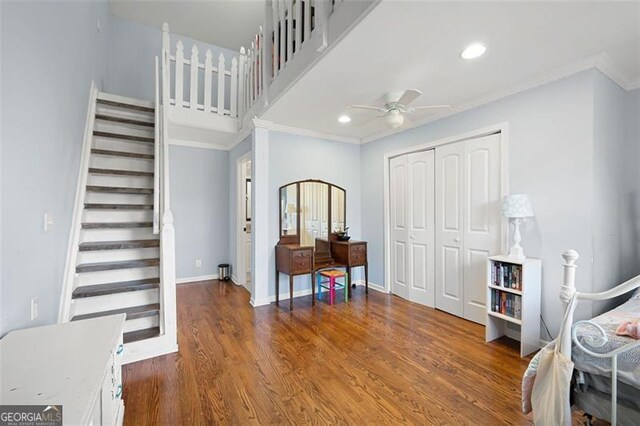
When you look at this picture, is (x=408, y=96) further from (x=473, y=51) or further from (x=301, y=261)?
(x=301, y=261)

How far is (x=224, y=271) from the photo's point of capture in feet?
16.7

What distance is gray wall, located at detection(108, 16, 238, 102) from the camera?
468 centimetres

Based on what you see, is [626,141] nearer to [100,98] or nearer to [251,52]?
[251,52]

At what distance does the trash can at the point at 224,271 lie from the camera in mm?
5062

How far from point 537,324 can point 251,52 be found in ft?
15.1

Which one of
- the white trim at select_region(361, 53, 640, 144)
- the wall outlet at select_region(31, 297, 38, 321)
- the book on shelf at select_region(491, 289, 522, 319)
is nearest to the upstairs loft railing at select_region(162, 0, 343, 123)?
the white trim at select_region(361, 53, 640, 144)

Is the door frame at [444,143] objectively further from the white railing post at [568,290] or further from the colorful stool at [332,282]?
the white railing post at [568,290]

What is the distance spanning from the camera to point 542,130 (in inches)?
101

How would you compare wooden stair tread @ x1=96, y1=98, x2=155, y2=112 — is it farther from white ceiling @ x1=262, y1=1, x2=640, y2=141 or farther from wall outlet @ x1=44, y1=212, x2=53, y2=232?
wall outlet @ x1=44, y1=212, x2=53, y2=232

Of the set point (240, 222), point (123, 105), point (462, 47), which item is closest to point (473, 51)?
point (462, 47)

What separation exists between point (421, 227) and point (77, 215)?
Result: 382 cm

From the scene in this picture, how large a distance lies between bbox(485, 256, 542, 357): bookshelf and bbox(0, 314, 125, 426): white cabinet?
2943 millimetres

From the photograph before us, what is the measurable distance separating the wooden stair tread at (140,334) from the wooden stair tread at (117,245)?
2.67ft

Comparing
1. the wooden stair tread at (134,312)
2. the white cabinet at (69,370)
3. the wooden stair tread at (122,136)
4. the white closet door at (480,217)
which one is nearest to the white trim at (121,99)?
the wooden stair tread at (122,136)
